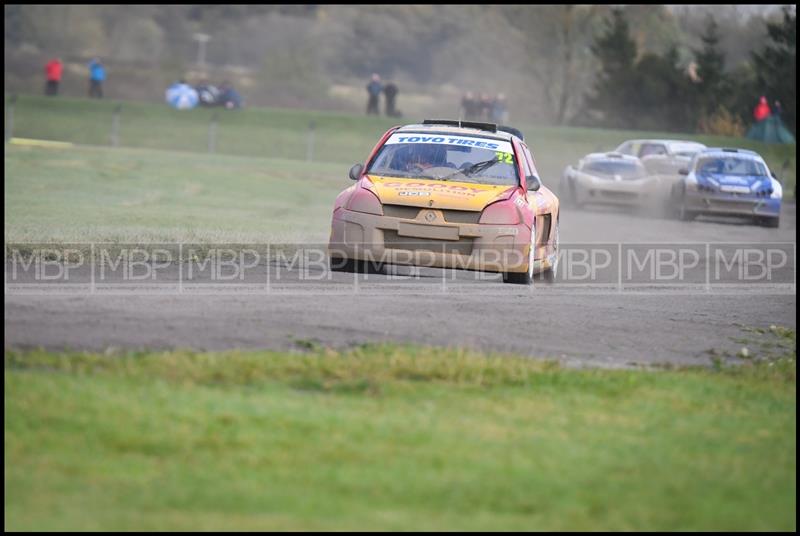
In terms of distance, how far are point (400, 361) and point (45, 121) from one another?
4166 cm

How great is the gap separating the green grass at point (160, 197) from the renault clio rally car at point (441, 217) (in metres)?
3.66

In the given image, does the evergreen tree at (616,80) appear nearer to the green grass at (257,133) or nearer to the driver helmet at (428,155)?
the green grass at (257,133)

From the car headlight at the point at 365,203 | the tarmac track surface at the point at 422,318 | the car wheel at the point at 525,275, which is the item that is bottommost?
the tarmac track surface at the point at 422,318

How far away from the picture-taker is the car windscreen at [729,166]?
2775cm

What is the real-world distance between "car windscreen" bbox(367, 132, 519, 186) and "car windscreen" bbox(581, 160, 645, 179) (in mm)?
16023

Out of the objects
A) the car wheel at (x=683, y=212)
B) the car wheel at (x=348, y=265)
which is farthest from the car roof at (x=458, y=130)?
the car wheel at (x=683, y=212)

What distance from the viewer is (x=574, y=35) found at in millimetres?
70812

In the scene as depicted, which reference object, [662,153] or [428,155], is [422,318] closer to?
[428,155]

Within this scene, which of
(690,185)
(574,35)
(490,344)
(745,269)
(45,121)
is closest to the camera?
(490,344)

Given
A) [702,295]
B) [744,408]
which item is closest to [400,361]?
[744,408]

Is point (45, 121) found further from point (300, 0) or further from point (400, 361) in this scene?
point (300, 0)

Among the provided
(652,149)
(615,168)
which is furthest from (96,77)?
(615,168)

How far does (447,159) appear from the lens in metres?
14.1

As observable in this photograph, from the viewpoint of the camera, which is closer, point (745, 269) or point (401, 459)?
point (401, 459)
